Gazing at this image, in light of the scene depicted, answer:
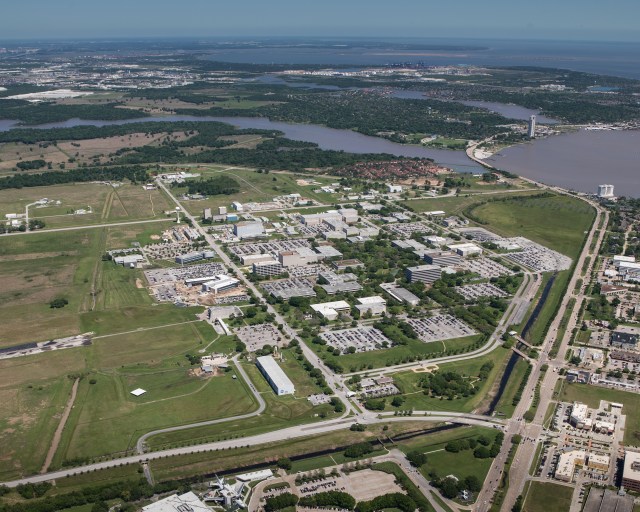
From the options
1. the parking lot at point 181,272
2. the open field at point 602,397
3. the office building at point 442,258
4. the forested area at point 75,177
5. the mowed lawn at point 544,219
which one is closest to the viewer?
the open field at point 602,397

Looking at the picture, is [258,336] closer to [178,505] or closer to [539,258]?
[178,505]

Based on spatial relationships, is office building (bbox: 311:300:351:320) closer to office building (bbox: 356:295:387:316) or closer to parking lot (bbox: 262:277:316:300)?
office building (bbox: 356:295:387:316)

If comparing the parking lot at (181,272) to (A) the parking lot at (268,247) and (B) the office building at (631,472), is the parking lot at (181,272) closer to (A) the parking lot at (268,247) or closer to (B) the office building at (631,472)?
(A) the parking lot at (268,247)

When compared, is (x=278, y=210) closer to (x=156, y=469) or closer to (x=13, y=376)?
(x=13, y=376)

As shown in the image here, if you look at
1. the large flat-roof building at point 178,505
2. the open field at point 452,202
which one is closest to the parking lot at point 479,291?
the open field at point 452,202

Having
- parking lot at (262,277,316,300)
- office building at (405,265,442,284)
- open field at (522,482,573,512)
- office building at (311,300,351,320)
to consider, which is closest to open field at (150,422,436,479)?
open field at (522,482,573,512)

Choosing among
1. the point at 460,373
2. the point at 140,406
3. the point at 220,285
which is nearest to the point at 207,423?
the point at 140,406

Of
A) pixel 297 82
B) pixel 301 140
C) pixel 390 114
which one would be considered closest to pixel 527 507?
pixel 301 140
